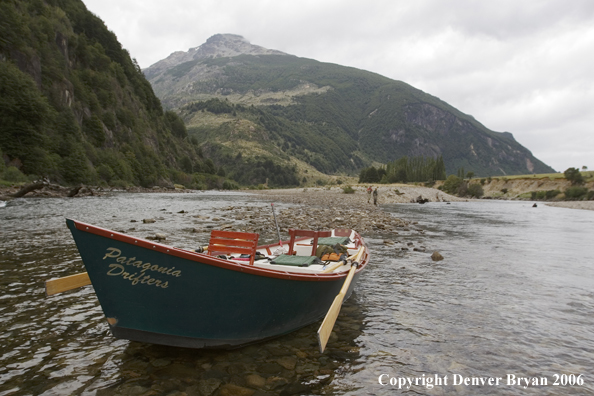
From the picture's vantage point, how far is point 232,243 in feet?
24.6

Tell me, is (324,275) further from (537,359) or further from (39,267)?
(39,267)

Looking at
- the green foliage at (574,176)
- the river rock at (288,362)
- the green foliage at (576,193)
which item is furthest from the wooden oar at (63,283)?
the green foliage at (574,176)

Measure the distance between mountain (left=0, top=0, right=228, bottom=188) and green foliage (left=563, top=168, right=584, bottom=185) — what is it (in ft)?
315

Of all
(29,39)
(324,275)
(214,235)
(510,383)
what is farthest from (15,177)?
(510,383)

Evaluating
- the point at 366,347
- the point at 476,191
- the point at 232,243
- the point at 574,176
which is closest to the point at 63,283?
the point at 232,243

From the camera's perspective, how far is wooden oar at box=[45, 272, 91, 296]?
5617mm

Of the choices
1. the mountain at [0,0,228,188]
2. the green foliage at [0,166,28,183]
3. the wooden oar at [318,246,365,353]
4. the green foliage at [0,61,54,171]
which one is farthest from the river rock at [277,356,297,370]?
the green foliage at [0,61,54,171]

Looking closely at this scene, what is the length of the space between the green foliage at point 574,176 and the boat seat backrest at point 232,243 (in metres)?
95.0

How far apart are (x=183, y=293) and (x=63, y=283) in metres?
2.73

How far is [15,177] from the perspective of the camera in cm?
3947

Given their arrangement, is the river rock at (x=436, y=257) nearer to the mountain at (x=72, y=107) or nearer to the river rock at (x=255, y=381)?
the river rock at (x=255, y=381)

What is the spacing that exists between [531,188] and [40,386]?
106421 mm

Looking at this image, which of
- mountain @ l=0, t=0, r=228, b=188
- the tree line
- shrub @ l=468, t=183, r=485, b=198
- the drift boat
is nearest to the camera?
the drift boat

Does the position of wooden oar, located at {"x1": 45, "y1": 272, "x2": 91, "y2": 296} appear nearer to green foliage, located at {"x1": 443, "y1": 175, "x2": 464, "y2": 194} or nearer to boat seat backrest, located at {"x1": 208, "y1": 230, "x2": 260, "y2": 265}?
boat seat backrest, located at {"x1": 208, "y1": 230, "x2": 260, "y2": 265}
